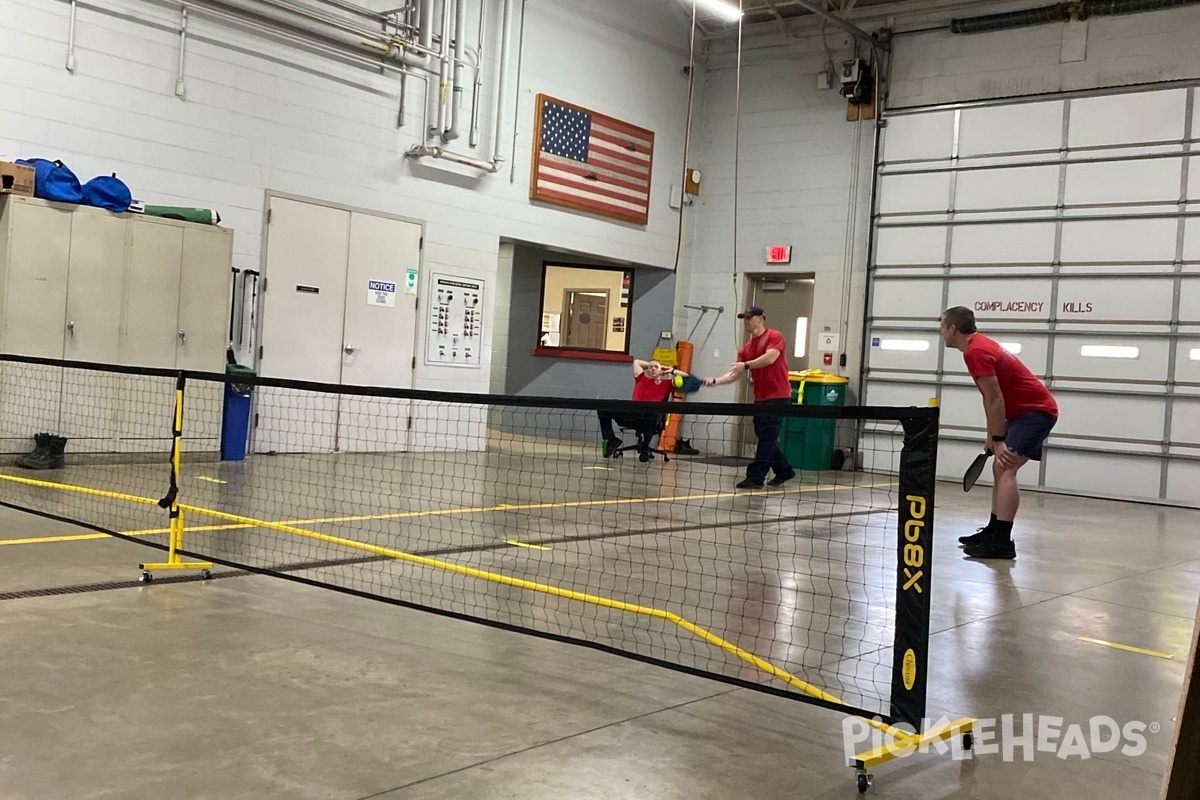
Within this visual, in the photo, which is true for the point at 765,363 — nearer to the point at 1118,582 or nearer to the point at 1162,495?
the point at 1118,582

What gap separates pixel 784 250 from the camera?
15625mm

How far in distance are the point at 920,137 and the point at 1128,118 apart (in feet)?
8.97

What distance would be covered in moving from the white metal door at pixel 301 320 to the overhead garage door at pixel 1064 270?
6412 mm

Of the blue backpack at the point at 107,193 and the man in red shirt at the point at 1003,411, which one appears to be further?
the blue backpack at the point at 107,193

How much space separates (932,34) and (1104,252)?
4116 millimetres

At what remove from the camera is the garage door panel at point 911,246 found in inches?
560

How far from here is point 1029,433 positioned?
6.59m

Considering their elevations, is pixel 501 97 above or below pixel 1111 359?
above

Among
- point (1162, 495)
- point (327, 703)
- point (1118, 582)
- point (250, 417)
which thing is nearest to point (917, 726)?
point (327, 703)

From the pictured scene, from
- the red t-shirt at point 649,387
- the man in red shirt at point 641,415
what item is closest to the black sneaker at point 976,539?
the man in red shirt at point 641,415

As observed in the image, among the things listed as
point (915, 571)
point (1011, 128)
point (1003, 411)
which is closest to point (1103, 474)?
point (1011, 128)

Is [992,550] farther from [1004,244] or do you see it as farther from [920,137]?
[920,137]

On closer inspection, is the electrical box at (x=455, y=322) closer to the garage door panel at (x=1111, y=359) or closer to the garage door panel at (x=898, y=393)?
the garage door panel at (x=898, y=393)

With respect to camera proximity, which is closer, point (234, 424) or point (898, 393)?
point (234, 424)
